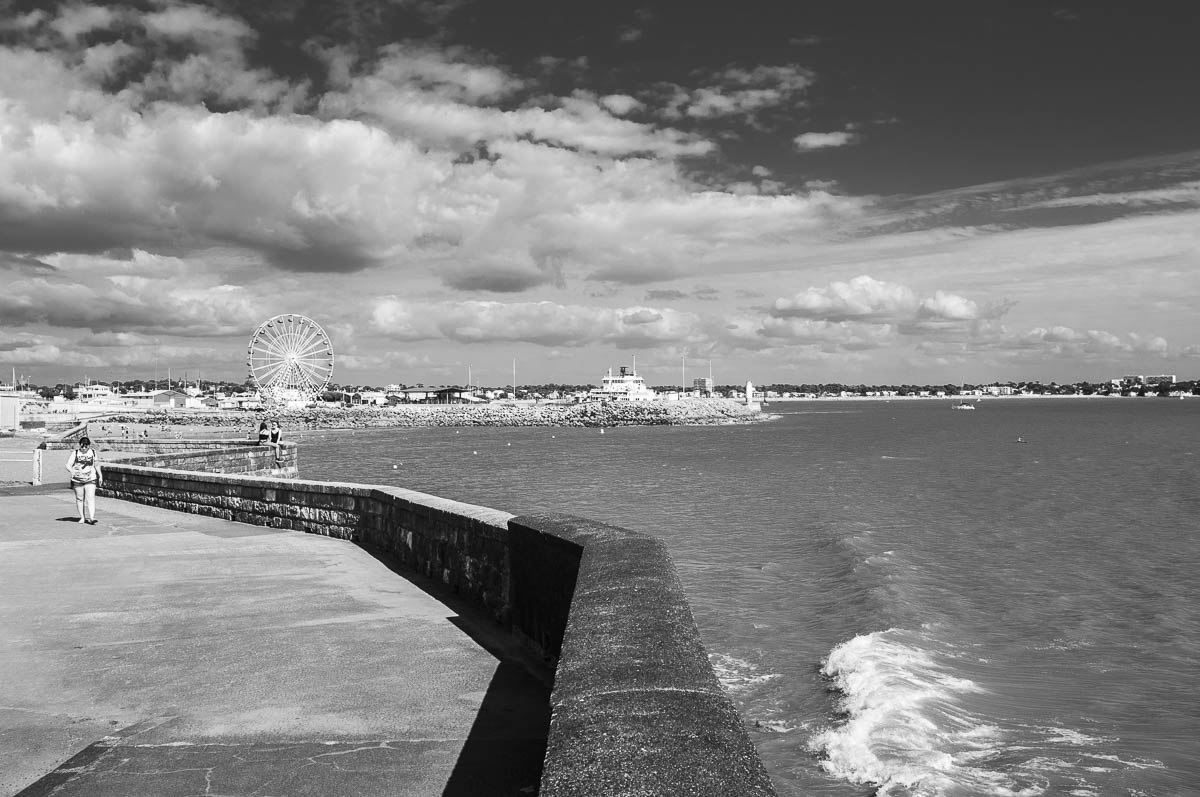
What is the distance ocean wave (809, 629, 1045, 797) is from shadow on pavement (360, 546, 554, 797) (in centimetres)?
→ 310

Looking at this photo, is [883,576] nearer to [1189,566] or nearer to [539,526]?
[1189,566]

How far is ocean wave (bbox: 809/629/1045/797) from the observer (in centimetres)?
719

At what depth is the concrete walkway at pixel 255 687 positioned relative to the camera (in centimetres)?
419

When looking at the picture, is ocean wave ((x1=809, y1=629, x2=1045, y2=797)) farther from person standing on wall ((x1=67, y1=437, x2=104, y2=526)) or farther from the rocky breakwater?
the rocky breakwater

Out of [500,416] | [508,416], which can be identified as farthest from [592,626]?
[500,416]

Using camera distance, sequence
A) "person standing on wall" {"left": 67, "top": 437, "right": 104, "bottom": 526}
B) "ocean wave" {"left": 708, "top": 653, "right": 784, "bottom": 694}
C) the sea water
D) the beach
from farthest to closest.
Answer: the beach → "person standing on wall" {"left": 67, "top": 437, "right": 104, "bottom": 526} → "ocean wave" {"left": 708, "top": 653, "right": 784, "bottom": 694} → the sea water

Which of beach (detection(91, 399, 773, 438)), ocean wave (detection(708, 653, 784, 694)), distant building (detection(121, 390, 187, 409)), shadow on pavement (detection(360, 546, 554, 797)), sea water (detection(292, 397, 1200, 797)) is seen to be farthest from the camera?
distant building (detection(121, 390, 187, 409))

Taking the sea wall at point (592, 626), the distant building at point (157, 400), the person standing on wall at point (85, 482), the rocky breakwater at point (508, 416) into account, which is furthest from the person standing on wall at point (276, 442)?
the distant building at point (157, 400)

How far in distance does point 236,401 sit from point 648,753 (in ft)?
551

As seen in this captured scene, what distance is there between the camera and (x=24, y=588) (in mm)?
8172

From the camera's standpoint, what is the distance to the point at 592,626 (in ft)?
13.7

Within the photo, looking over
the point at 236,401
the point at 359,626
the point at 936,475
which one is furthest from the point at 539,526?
the point at 236,401

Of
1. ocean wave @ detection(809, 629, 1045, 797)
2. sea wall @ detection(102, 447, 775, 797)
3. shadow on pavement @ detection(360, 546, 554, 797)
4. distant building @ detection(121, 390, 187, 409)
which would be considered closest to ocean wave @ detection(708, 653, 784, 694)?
ocean wave @ detection(809, 629, 1045, 797)

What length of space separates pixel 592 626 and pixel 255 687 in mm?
2440
